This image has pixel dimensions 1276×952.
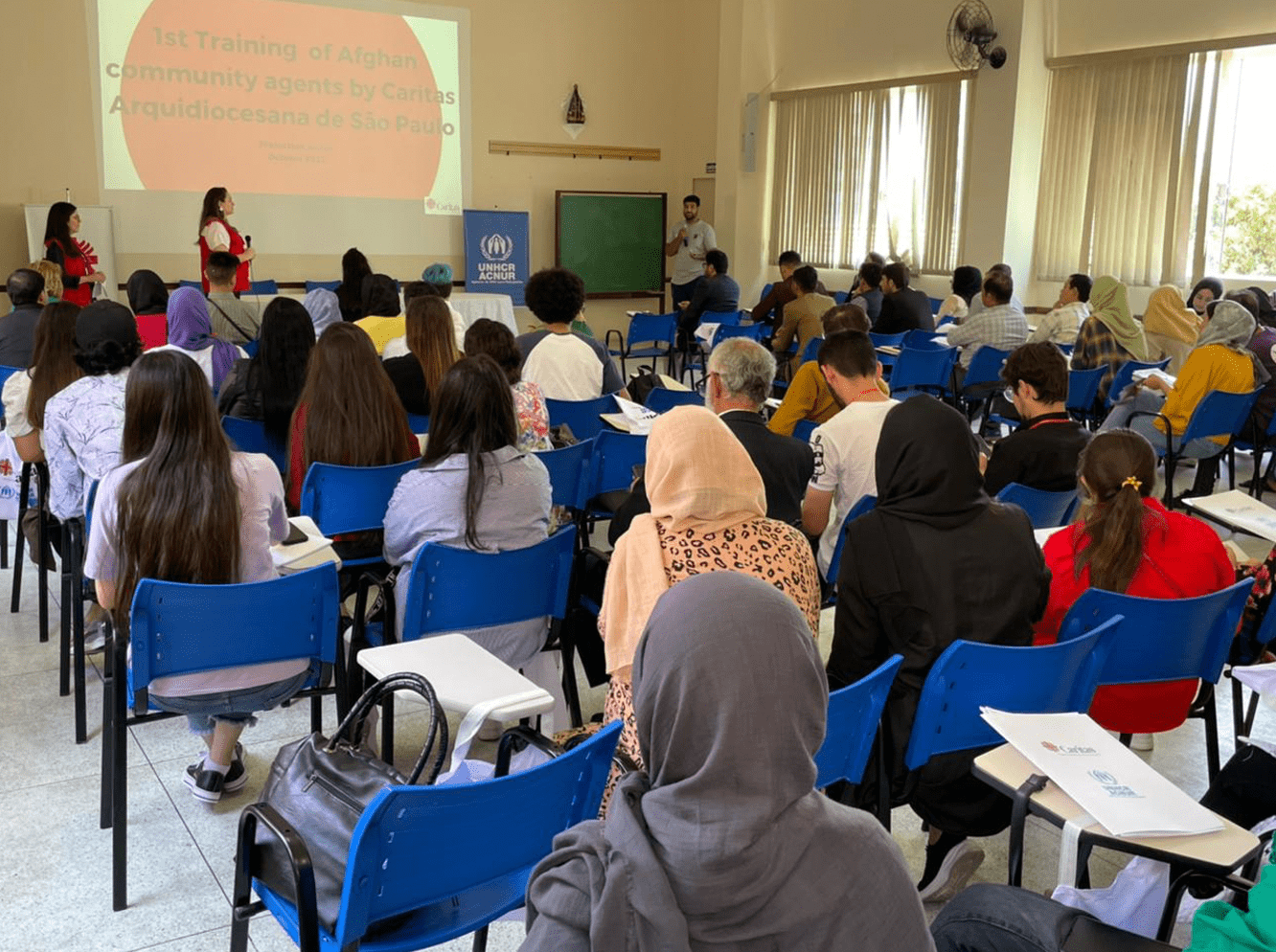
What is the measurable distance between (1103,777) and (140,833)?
2279 mm

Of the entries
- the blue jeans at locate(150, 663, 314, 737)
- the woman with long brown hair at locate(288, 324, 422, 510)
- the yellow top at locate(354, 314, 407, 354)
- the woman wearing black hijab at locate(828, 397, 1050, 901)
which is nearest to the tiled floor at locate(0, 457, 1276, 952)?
the blue jeans at locate(150, 663, 314, 737)

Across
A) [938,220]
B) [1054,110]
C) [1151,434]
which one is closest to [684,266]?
[938,220]

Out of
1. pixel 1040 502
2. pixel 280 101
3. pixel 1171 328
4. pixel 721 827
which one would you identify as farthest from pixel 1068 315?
pixel 280 101

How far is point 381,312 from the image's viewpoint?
5.68 meters

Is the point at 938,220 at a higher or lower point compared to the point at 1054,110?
lower

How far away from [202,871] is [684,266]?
10.7 metres

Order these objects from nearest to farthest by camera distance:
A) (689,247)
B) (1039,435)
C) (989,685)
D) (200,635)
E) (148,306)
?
(989,685) → (200,635) → (1039,435) → (148,306) → (689,247)

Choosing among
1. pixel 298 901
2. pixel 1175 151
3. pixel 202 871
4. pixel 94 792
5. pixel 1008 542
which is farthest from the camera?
pixel 1175 151

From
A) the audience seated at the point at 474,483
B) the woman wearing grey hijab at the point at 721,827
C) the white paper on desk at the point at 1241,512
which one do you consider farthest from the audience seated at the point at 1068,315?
the woman wearing grey hijab at the point at 721,827

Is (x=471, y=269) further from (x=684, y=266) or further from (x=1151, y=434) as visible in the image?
(x=1151, y=434)

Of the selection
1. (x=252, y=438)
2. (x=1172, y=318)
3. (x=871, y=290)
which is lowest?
(x=252, y=438)

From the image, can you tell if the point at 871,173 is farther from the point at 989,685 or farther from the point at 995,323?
the point at 989,685

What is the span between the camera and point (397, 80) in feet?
38.3

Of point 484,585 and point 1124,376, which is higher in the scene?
point 1124,376
